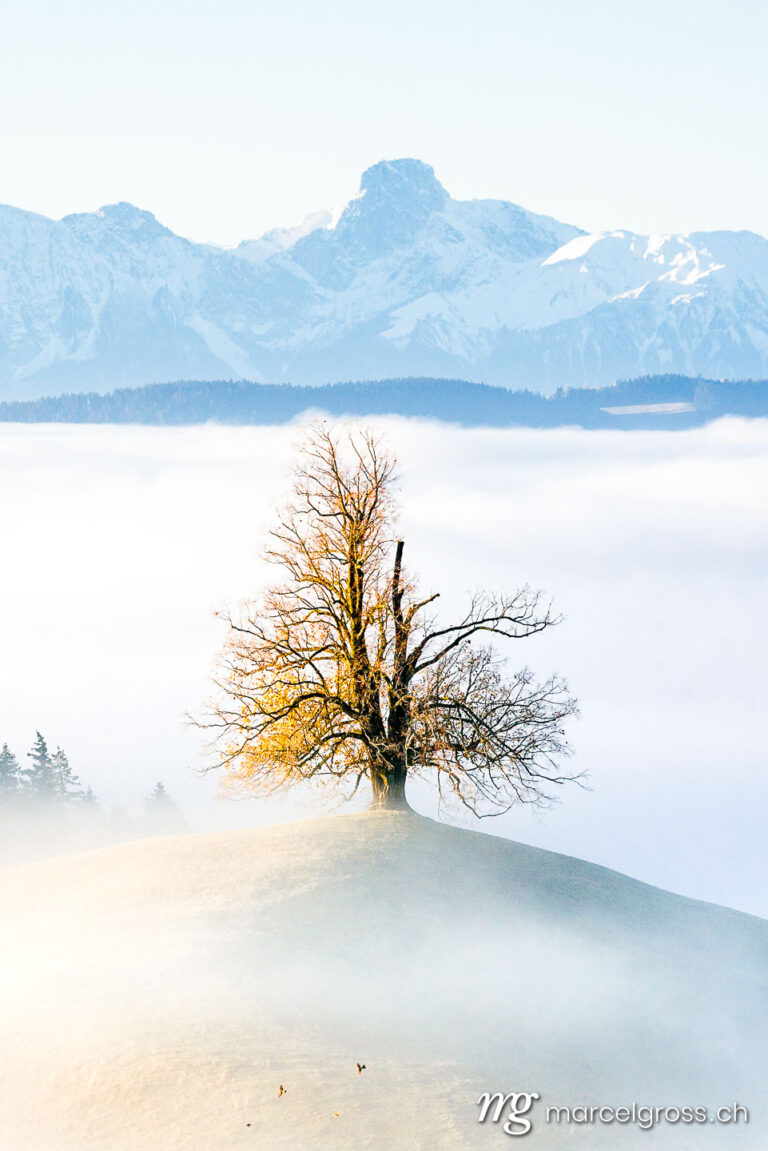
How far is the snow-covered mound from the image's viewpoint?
24.8 m

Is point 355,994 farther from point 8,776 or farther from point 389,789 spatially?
point 8,776

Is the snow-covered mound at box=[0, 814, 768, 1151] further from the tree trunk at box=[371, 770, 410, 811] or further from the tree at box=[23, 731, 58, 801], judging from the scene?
the tree at box=[23, 731, 58, 801]

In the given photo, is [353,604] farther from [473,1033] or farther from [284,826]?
[473,1033]

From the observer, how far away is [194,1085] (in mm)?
25125

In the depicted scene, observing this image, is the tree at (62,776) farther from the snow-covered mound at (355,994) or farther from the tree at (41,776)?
the snow-covered mound at (355,994)

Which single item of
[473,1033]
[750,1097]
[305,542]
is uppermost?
[305,542]

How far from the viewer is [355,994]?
98.8 feet

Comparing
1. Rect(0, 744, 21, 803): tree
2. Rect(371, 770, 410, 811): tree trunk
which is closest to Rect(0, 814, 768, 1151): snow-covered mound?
Rect(371, 770, 410, 811): tree trunk

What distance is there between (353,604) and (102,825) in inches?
1919

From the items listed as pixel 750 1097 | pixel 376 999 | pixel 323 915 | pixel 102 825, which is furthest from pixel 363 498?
pixel 102 825

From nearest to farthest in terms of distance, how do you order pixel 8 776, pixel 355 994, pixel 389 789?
pixel 355 994
pixel 389 789
pixel 8 776

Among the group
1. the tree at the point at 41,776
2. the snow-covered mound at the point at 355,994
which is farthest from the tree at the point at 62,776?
the snow-covered mound at the point at 355,994

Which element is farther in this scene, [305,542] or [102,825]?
[102,825]

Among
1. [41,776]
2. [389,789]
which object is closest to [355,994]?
[389,789]
